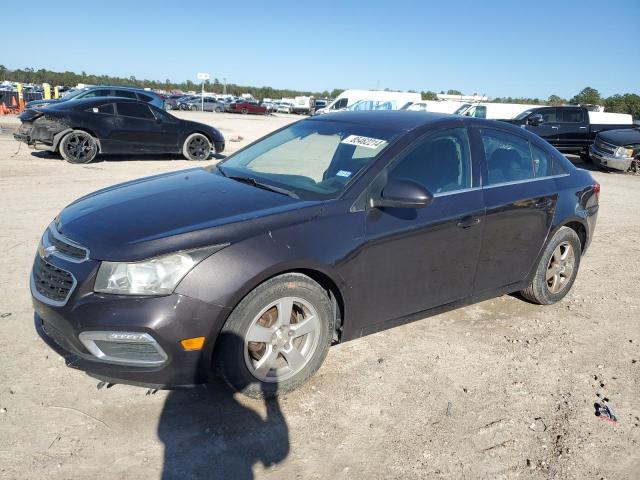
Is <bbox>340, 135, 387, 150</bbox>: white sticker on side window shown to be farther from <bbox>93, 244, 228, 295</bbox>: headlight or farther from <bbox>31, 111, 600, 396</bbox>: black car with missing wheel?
<bbox>93, 244, 228, 295</bbox>: headlight

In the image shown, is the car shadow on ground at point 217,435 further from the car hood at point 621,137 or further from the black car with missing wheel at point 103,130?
the car hood at point 621,137

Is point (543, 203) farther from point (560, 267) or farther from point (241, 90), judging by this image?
point (241, 90)

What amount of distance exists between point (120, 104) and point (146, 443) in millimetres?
10120

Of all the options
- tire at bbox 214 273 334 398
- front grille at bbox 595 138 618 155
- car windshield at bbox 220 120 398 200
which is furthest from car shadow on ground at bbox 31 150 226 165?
front grille at bbox 595 138 618 155

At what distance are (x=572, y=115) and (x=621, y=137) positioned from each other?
2331 millimetres

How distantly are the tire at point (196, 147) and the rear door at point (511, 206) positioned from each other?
9.42 meters

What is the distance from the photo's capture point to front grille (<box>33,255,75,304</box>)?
2.76 m

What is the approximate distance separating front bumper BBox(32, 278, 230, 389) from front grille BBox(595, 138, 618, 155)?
643 inches

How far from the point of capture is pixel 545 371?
3.69 metres

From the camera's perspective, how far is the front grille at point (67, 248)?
111 inches

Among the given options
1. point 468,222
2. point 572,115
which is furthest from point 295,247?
point 572,115

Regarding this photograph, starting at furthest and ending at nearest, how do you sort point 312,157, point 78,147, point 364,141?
point 78,147 < point 312,157 < point 364,141

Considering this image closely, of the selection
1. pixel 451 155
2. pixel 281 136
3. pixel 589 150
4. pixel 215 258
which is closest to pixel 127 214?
pixel 215 258

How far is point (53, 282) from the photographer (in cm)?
287
